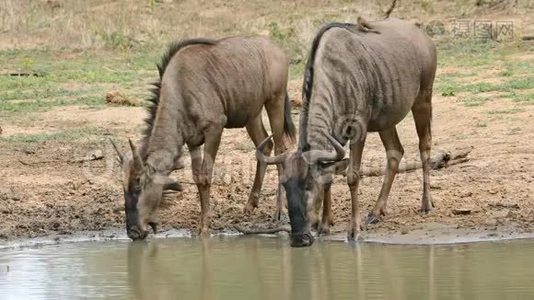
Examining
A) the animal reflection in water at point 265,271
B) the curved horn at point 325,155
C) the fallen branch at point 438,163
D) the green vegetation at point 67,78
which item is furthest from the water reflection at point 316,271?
→ the green vegetation at point 67,78

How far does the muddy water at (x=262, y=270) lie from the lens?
8.27m

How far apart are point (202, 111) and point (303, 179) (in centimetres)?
165

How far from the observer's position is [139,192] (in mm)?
10117

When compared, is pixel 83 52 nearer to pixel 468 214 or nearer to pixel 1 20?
pixel 1 20

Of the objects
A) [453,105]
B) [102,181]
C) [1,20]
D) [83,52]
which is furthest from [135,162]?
[1,20]

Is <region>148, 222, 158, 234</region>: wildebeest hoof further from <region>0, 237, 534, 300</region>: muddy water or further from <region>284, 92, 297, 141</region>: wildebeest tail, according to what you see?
<region>284, 92, 297, 141</region>: wildebeest tail

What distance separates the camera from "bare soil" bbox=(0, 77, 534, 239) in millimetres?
10703

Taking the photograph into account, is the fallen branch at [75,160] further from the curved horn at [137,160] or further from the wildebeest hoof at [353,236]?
the wildebeest hoof at [353,236]

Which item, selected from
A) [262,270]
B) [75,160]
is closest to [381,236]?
[262,270]

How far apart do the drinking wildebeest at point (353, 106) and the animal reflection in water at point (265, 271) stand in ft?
1.06

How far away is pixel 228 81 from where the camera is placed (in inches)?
431

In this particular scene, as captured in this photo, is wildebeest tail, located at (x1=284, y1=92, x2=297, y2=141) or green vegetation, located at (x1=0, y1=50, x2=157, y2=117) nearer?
wildebeest tail, located at (x1=284, y1=92, x2=297, y2=141)

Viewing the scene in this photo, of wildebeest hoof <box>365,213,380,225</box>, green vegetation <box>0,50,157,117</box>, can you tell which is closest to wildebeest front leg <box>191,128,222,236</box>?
wildebeest hoof <box>365,213,380,225</box>

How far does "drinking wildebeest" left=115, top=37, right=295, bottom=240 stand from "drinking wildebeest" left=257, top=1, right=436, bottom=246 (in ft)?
2.76
